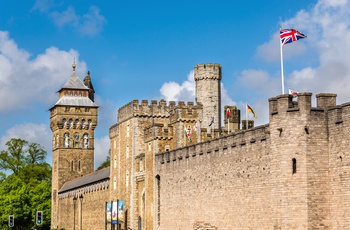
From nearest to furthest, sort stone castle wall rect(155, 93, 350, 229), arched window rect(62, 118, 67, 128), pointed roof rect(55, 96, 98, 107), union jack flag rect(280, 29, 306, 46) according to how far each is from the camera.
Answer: stone castle wall rect(155, 93, 350, 229) → union jack flag rect(280, 29, 306, 46) → arched window rect(62, 118, 67, 128) → pointed roof rect(55, 96, 98, 107)

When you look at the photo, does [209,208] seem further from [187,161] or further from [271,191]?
[271,191]

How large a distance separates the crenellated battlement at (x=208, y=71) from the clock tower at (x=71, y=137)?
40.3 m

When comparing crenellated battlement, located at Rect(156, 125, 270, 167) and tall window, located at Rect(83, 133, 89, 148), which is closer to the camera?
crenellated battlement, located at Rect(156, 125, 270, 167)

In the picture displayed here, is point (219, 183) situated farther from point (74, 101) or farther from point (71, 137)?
point (74, 101)

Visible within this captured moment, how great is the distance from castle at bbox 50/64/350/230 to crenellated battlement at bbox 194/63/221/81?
98mm

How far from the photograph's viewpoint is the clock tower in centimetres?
11762

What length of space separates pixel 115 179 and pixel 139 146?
8.58 meters

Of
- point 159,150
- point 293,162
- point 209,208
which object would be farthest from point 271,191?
point 159,150

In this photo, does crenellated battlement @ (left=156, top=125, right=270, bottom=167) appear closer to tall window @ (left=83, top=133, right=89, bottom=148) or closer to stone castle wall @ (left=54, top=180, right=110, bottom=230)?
stone castle wall @ (left=54, top=180, right=110, bottom=230)

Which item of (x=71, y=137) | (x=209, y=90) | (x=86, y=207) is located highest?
(x=209, y=90)

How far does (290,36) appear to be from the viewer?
45375 mm

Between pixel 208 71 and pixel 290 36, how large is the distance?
35.9m

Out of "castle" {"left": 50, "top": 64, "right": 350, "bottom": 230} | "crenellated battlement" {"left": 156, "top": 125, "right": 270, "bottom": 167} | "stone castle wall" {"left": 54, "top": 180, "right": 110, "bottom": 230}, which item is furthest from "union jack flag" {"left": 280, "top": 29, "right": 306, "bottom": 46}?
"stone castle wall" {"left": 54, "top": 180, "right": 110, "bottom": 230}

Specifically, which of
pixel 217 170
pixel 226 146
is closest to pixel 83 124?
pixel 217 170
